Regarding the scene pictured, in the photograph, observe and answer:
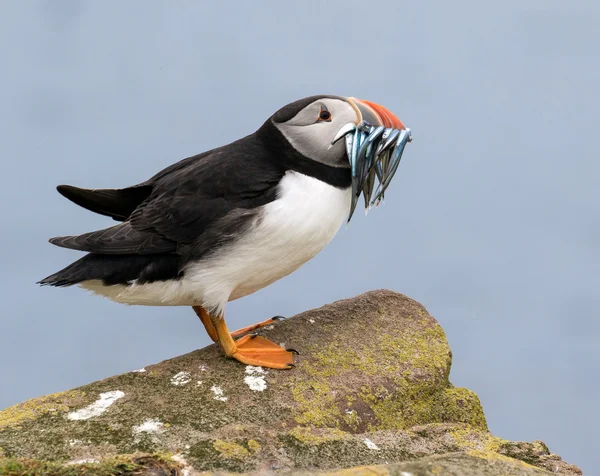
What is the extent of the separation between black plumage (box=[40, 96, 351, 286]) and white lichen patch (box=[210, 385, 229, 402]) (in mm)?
727

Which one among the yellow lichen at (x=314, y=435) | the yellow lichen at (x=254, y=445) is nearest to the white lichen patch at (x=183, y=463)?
the yellow lichen at (x=254, y=445)

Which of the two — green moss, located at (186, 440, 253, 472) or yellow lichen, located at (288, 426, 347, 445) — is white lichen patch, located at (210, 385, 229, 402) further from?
green moss, located at (186, 440, 253, 472)

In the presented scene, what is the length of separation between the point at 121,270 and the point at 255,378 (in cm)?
106

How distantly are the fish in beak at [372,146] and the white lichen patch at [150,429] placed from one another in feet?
6.03

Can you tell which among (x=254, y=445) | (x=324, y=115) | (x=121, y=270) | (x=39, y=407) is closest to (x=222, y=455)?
Answer: (x=254, y=445)

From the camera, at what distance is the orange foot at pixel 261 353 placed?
5.32 metres

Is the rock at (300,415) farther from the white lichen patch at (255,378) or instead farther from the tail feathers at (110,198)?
the tail feathers at (110,198)

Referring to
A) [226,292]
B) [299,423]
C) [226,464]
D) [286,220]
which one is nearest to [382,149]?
[286,220]

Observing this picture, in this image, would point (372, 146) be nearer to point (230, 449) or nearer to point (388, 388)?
point (388, 388)

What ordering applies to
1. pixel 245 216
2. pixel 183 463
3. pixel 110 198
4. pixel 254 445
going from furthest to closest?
pixel 110 198 < pixel 245 216 < pixel 254 445 < pixel 183 463

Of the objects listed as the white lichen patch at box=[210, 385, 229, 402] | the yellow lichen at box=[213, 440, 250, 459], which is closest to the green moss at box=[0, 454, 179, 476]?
the yellow lichen at box=[213, 440, 250, 459]

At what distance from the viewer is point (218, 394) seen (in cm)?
492

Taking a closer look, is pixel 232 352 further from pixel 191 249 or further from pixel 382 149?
pixel 382 149

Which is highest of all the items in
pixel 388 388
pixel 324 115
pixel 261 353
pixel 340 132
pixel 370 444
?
pixel 324 115
